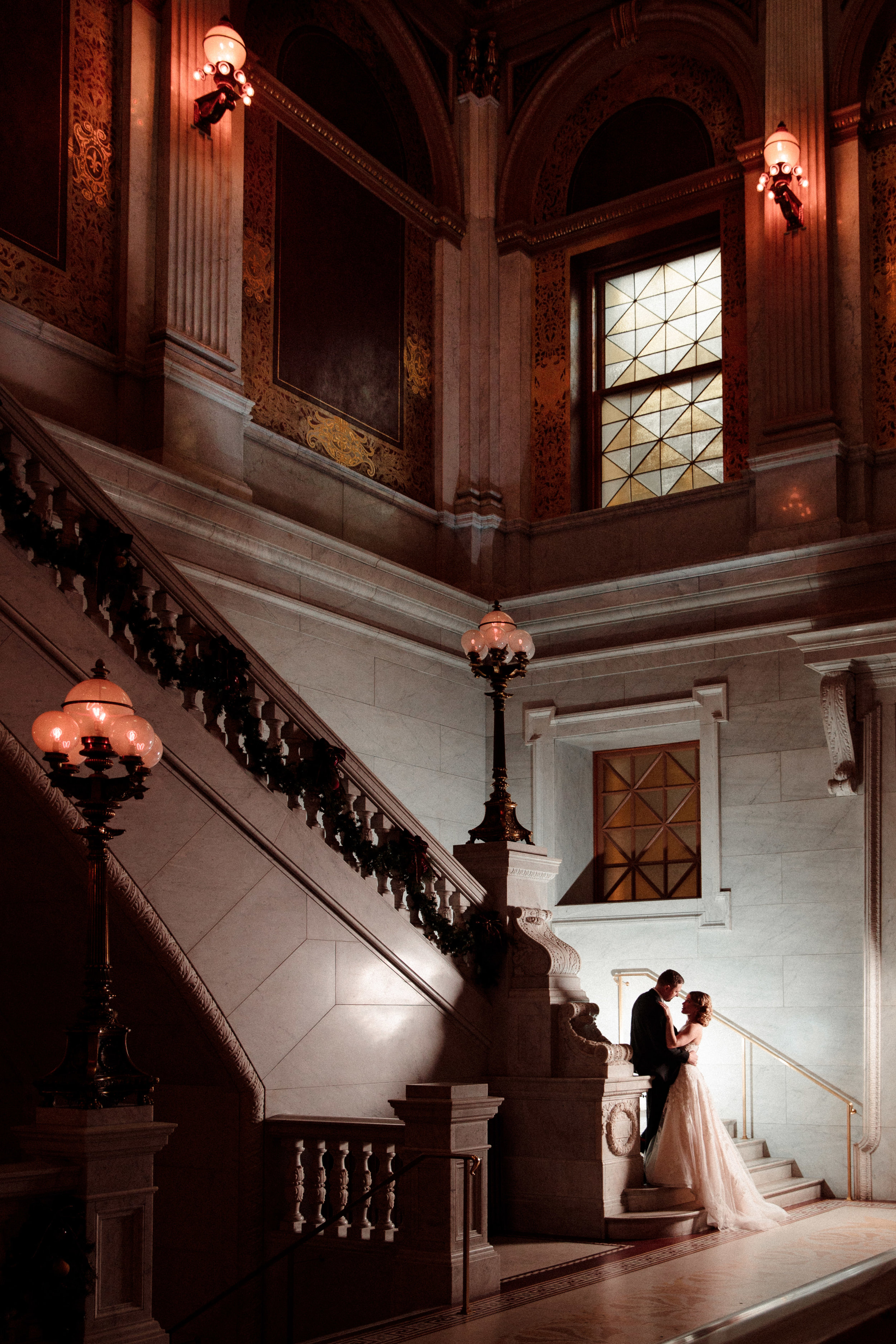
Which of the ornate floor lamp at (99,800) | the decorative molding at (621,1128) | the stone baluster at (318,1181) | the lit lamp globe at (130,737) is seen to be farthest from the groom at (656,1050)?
the lit lamp globe at (130,737)

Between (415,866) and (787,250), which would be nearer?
(415,866)

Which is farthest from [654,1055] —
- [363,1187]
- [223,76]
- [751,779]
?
[223,76]

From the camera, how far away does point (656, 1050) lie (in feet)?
36.9

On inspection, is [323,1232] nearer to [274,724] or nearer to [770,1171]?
[274,724]

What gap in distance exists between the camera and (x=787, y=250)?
596 inches

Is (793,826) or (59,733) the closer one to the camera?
(59,733)

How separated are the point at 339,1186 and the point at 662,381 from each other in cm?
1034

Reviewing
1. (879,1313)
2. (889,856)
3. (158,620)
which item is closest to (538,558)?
(889,856)

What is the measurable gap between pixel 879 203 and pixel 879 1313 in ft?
47.0

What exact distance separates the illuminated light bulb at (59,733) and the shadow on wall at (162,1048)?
167 cm

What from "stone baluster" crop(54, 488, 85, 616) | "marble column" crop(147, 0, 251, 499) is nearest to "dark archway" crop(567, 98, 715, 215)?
"marble column" crop(147, 0, 251, 499)

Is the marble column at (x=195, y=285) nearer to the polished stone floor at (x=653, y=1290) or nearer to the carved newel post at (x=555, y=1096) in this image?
the carved newel post at (x=555, y=1096)

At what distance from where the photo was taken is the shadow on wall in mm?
9336

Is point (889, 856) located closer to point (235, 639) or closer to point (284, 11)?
point (235, 639)
